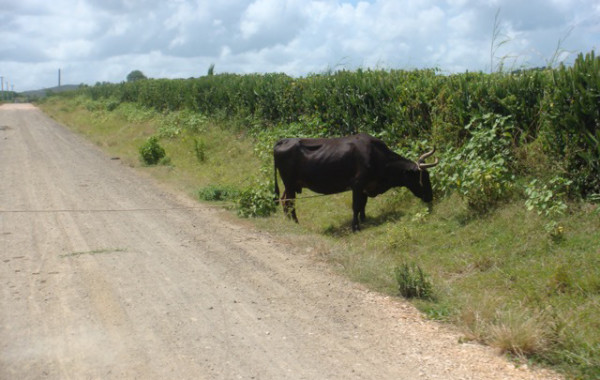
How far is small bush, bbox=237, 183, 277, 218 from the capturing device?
39.7ft

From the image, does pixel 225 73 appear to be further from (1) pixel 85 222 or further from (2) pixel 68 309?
(2) pixel 68 309

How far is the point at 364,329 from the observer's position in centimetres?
615

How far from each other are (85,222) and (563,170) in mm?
7918

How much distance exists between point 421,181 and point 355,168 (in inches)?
47.4

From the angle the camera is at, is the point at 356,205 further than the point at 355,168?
No

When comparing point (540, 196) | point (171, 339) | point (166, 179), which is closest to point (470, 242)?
point (540, 196)

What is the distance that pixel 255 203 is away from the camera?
12195 millimetres

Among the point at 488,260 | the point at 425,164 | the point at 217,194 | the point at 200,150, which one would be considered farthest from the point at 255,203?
the point at 200,150

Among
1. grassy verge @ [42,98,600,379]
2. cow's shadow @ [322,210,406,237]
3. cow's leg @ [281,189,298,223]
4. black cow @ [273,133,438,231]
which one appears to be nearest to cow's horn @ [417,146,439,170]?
black cow @ [273,133,438,231]

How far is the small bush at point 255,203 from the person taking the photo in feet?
39.7

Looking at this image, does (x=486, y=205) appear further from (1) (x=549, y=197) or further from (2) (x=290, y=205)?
(2) (x=290, y=205)

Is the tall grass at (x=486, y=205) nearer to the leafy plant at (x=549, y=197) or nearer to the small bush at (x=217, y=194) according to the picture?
the leafy plant at (x=549, y=197)

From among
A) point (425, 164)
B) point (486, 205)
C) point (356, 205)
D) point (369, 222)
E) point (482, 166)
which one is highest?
point (482, 166)

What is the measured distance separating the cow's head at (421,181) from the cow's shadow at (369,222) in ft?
1.67
